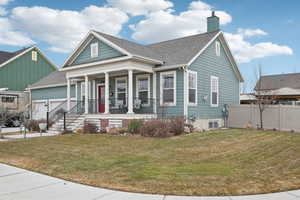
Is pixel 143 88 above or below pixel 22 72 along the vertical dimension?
below

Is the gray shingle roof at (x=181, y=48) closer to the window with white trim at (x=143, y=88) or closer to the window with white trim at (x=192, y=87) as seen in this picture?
the window with white trim at (x=192, y=87)

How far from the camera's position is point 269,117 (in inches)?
566

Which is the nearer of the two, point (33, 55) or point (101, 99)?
point (101, 99)

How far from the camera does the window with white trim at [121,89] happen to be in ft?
49.6

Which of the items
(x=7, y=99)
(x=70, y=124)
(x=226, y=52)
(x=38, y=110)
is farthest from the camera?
(x=38, y=110)

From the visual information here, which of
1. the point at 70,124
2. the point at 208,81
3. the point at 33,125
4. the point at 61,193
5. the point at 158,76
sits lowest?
the point at 61,193

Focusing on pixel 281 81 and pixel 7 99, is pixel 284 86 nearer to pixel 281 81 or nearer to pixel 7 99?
pixel 281 81

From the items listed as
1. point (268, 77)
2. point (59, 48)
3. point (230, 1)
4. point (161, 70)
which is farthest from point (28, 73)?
point (268, 77)

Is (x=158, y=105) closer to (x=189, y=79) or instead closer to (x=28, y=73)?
(x=189, y=79)

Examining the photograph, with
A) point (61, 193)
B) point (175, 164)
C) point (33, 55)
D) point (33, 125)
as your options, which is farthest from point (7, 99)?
Answer: point (61, 193)

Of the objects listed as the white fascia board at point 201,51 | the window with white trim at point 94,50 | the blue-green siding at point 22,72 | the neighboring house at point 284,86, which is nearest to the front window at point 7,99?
the blue-green siding at point 22,72

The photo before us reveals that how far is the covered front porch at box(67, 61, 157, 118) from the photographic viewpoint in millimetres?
13234

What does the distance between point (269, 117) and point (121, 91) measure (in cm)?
924

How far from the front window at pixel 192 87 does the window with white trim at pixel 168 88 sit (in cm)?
92
